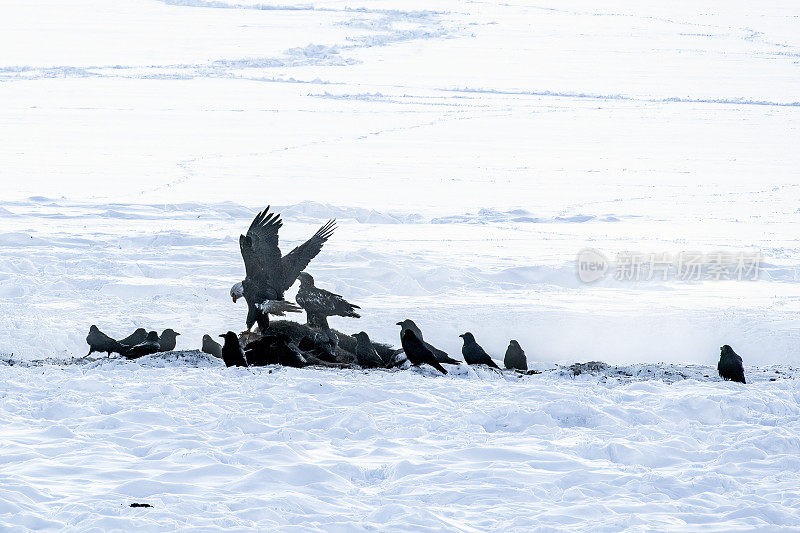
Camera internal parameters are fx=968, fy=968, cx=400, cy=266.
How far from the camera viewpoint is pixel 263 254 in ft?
28.3

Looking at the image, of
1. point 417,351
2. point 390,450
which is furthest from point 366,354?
point 390,450

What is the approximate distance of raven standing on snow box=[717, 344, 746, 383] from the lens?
8227 mm

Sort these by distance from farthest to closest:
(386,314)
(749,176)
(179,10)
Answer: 1. (179,10)
2. (749,176)
3. (386,314)

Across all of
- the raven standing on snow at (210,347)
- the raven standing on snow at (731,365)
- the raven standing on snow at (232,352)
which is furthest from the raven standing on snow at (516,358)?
the raven standing on snow at (210,347)

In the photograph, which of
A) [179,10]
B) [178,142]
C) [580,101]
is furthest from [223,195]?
[179,10]

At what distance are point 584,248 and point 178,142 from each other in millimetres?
12154

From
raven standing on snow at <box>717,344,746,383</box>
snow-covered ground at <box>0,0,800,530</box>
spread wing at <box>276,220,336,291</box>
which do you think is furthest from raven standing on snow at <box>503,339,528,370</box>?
spread wing at <box>276,220,336,291</box>

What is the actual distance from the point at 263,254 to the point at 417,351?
1620 mm

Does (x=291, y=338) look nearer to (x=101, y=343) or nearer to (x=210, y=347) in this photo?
(x=210, y=347)

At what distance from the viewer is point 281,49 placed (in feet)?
132

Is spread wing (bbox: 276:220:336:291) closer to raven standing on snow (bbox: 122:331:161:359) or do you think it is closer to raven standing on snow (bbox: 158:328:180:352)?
raven standing on snow (bbox: 122:331:161:359)

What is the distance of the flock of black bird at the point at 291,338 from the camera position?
8.51 metres

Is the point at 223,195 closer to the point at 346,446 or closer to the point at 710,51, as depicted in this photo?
the point at 346,446

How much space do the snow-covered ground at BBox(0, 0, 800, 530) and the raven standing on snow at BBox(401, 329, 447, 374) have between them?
318 mm
